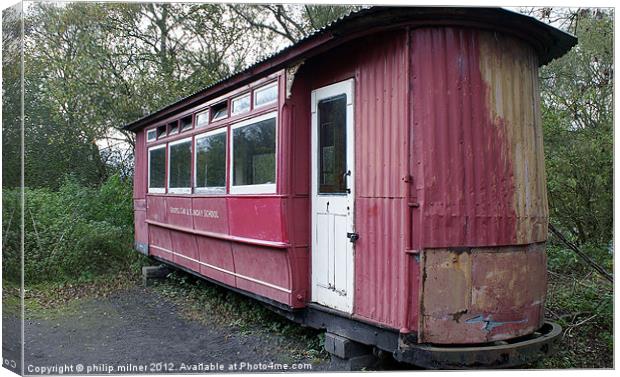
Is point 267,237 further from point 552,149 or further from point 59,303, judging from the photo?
point 552,149

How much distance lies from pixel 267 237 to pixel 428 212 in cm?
197

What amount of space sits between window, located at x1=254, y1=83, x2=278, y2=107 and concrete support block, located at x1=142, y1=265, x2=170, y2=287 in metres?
4.53

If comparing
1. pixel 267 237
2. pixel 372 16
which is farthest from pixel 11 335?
pixel 372 16

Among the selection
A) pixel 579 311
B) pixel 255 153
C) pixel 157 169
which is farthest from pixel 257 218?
pixel 157 169

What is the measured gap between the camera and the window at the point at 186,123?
843 centimetres

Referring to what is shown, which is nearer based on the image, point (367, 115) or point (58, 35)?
point (367, 115)

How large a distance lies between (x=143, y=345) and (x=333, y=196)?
2.28 metres

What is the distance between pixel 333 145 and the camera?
5730 millimetres

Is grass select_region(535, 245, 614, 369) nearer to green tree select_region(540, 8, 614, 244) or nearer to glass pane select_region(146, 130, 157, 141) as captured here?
green tree select_region(540, 8, 614, 244)

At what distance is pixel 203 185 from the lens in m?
7.91

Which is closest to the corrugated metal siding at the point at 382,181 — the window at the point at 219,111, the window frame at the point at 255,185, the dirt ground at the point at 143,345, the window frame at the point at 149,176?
the dirt ground at the point at 143,345

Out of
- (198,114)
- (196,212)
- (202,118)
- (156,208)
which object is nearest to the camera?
(202,118)

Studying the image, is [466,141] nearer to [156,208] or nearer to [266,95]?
[266,95]

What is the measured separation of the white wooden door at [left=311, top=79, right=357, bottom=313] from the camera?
553 cm
